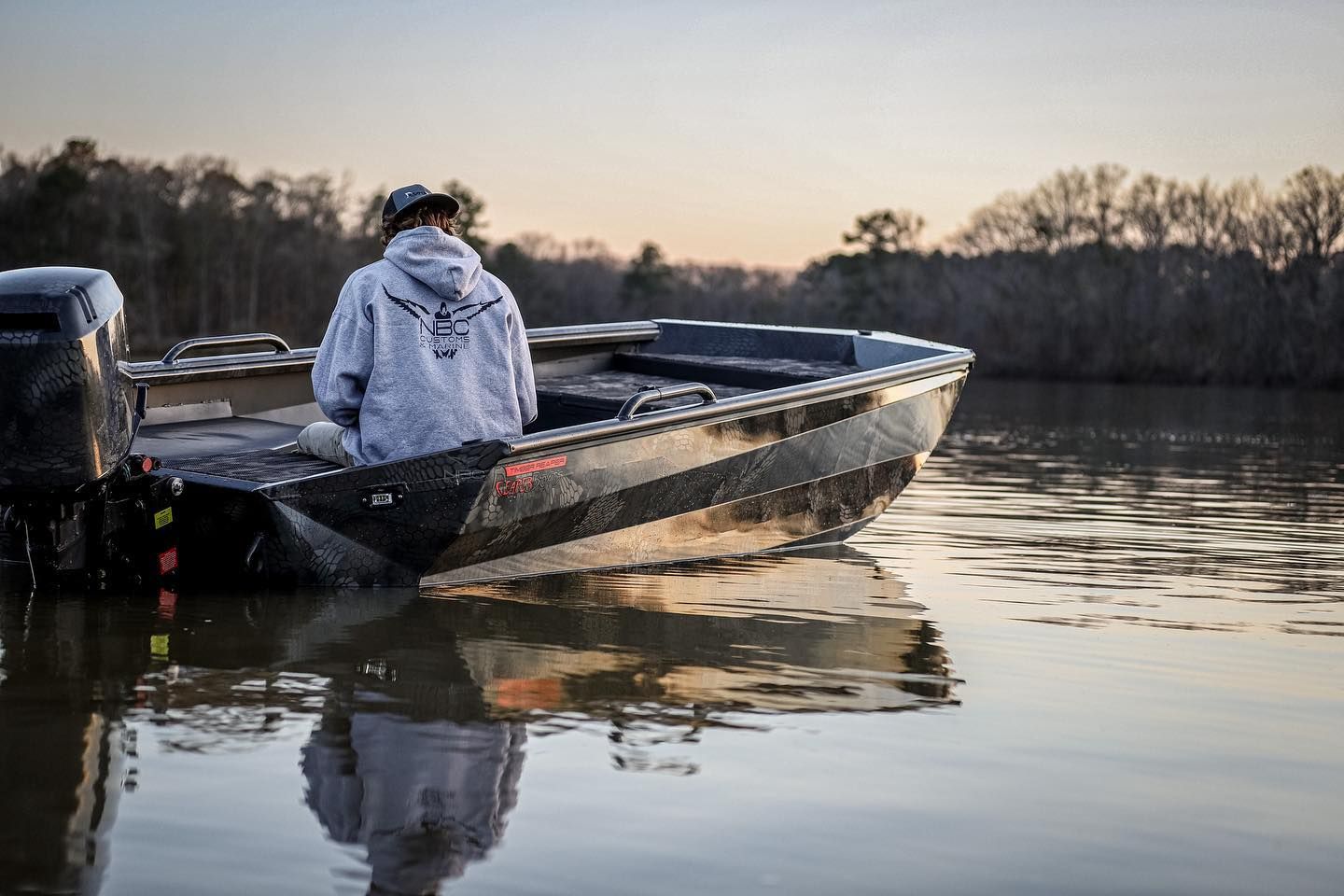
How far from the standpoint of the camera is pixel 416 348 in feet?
17.0

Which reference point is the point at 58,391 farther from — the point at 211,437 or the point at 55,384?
the point at 211,437

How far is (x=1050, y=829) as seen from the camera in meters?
2.91

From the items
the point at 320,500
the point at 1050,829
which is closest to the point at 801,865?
the point at 1050,829

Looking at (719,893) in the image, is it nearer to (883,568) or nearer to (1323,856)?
(1323,856)

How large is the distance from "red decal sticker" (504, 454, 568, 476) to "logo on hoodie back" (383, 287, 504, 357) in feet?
1.45

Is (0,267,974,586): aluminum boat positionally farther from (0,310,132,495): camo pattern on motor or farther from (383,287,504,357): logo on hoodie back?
(383,287,504,357): logo on hoodie back

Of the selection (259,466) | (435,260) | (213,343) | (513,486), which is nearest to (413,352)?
(435,260)

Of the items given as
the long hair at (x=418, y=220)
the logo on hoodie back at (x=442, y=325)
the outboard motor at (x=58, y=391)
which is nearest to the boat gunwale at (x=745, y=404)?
the logo on hoodie back at (x=442, y=325)

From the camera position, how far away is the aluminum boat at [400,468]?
4.37 m

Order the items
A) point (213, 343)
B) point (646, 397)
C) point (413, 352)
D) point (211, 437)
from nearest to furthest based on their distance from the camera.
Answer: point (413, 352) < point (646, 397) < point (211, 437) < point (213, 343)

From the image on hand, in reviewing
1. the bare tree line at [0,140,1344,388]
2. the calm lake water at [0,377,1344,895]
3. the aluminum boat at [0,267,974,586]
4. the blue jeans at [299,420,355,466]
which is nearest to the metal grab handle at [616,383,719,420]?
the aluminum boat at [0,267,974,586]

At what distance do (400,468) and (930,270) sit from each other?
59826 mm

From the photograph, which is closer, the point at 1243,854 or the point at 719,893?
the point at 719,893

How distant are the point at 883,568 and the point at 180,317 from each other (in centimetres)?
6057
